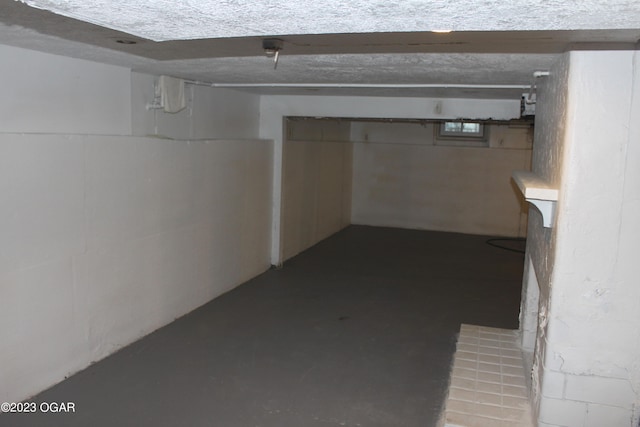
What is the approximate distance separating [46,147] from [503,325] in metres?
3.76

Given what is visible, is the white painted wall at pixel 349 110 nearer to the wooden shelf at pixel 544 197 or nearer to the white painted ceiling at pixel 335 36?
the white painted ceiling at pixel 335 36

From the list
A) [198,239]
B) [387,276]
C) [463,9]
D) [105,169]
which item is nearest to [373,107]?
[387,276]

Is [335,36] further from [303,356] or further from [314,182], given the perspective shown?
[314,182]

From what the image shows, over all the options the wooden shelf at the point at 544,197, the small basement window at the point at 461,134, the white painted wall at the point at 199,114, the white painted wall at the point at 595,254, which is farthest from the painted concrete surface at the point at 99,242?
the small basement window at the point at 461,134

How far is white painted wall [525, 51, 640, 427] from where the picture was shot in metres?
2.15

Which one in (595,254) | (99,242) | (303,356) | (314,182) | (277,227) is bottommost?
(303,356)

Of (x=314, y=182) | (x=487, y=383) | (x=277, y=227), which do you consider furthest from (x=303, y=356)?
(x=314, y=182)

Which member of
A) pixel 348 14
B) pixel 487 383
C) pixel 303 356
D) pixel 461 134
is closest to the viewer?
pixel 348 14

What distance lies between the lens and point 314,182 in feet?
24.9

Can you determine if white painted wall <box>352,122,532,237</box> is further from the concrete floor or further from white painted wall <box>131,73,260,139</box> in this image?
white painted wall <box>131,73,260,139</box>

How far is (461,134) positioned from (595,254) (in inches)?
288

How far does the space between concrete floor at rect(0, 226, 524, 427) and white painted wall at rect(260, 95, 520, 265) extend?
1.06 metres

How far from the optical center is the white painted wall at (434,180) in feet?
29.6

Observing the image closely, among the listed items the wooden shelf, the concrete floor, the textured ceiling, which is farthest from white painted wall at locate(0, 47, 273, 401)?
the wooden shelf
